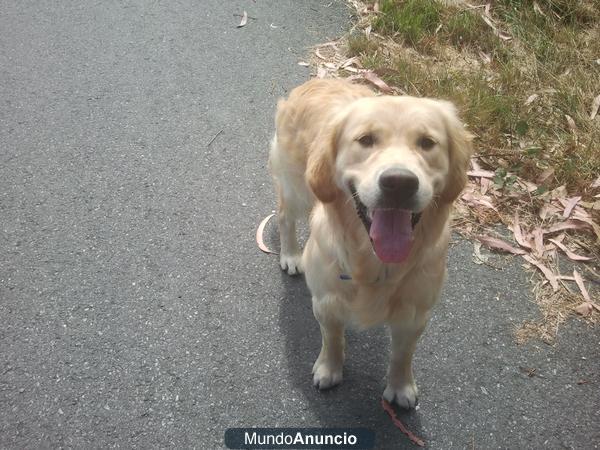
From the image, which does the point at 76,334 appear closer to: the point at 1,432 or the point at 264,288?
the point at 1,432

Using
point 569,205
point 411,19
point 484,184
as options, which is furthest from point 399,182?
point 411,19

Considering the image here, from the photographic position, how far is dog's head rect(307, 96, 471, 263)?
1.72 m

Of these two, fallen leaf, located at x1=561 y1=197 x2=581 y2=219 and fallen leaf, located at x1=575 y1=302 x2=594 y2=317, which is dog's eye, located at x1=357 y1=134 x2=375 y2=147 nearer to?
fallen leaf, located at x1=575 y1=302 x2=594 y2=317

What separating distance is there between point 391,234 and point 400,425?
3.21 ft

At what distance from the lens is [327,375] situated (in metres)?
2.39

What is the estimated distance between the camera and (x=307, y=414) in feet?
7.68

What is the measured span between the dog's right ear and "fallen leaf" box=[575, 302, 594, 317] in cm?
163

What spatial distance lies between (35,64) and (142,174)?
187 centimetres

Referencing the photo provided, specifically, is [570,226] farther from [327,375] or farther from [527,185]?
[327,375]

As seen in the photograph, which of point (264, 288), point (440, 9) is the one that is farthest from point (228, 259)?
point (440, 9)

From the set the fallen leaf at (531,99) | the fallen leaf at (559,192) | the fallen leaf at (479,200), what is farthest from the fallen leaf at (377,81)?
the fallen leaf at (559,192)

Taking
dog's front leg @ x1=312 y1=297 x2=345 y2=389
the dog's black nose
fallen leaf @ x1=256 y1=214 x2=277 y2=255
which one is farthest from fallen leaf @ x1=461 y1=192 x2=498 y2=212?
the dog's black nose

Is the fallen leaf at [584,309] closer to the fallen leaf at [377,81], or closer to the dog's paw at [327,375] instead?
the dog's paw at [327,375]

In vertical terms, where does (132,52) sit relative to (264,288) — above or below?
above
